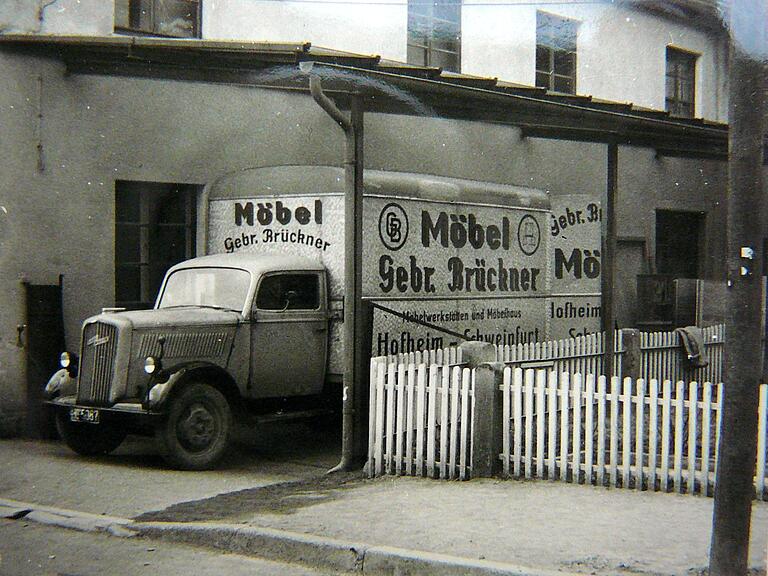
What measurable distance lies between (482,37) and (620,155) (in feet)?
12.4

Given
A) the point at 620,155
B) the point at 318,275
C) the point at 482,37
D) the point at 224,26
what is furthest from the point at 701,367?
the point at 224,26

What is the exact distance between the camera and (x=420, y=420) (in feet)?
29.0

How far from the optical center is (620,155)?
18.7 m

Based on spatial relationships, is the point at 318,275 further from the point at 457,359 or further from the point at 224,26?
the point at 224,26

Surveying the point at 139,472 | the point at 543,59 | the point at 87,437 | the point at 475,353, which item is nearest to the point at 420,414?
the point at 475,353

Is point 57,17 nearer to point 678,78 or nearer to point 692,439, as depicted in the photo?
point 692,439

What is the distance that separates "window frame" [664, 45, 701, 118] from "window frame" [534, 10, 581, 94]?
2.48 meters

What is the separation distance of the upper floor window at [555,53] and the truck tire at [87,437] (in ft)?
34.5

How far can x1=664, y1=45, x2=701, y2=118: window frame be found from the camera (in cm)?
1992

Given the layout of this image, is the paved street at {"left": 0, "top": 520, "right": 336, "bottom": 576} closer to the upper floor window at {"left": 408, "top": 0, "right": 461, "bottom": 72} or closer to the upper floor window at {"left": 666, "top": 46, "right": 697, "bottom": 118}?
the upper floor window at {"left": 408, "top": 0, "right": 461, "bottom": 72}

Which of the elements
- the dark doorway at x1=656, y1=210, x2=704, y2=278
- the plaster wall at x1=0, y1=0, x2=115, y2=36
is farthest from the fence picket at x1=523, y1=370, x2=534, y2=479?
the dark doorway at x1=656, y1=210, x2=704, y2=278

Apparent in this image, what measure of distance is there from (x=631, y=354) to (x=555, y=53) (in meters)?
6.42

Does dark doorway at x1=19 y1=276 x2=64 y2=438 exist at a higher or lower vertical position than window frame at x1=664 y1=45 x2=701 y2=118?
lower

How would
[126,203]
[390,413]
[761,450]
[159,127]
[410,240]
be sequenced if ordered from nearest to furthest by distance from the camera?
[761,450], [390,413], [410,240], [159,127], [126,203]
